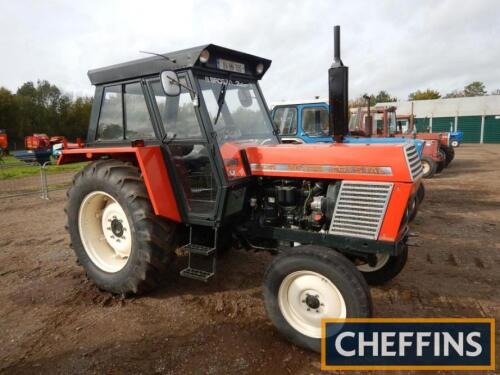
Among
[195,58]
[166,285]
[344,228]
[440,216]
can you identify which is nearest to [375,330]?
[344,228]

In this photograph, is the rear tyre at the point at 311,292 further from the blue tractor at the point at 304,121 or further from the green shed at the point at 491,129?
the green shed at the point at 491,129

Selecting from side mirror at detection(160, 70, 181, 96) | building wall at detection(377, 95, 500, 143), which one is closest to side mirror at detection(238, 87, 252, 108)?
side mirror at detection(160, 70, 181, 96)

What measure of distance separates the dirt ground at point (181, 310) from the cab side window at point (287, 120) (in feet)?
13.6

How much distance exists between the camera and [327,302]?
2.79 m

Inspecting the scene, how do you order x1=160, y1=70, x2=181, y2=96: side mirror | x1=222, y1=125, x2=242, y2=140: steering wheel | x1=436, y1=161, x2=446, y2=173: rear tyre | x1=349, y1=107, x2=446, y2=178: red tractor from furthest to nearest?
1. x1=436, y1=161, x2=446, y2=173: rear tyre
2. x1=349, y1=107, x2=446, y2=178: red tractor
3. x1=222, y1=125, x2=242, y2=140: steering wheel
4. x1=160, y1=70, x2=181, y2=96: side mirror

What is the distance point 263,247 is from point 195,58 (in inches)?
71.7

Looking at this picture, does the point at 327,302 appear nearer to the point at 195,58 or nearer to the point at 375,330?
the point at 375,330

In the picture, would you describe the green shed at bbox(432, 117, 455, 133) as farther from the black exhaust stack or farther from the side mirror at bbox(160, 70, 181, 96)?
the side mirror at bbox(160, 70, 181, 96)

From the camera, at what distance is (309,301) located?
284 centimetres

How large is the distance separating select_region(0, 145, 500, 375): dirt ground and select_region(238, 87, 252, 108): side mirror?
6.03ft

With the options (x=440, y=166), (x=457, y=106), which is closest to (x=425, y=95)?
(x=457, y=106)

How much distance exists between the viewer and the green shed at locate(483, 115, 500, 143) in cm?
3075

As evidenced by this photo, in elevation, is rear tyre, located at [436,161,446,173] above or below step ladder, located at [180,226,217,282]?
below

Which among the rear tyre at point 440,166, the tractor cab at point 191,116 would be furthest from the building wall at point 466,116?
the tractor cab at point 191,116
